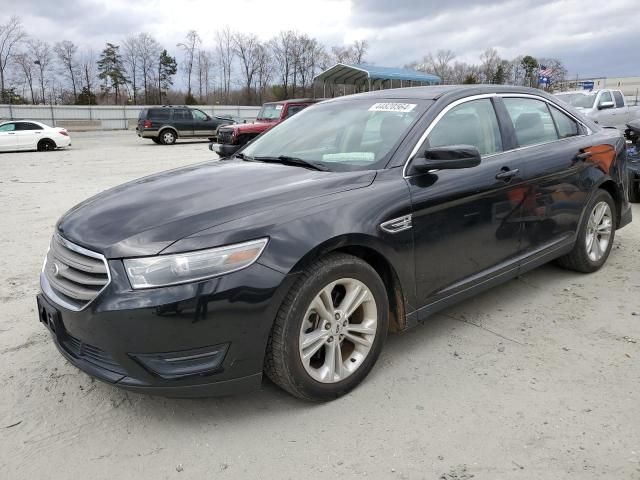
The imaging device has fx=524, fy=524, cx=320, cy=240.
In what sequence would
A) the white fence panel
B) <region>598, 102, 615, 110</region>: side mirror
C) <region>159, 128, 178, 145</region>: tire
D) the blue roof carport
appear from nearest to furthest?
1. <region>598, 102, 615, 110</region>: side mirror
2. <region>159, 128, 178, 145</region>: tire
3. the blue roof carport
4. the white fence panel

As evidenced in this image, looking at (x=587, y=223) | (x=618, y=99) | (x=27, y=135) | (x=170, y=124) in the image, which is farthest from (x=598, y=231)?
(x=170, y=124)

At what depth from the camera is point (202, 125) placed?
25.0 meters

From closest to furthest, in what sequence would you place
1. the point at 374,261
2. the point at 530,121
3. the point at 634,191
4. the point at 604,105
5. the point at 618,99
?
the point at 374,261 → the point at 530,121 → the point at 634,191 → the point at 604,105 → the point at 618,99

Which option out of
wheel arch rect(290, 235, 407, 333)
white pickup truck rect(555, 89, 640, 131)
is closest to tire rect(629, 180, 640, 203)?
wheel arch rect(290, 235, 407, 333)

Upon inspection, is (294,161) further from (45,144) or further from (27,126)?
(27,126)

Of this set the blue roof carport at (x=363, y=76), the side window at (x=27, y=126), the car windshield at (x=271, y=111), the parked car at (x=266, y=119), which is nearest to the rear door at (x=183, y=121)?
the side window at (x=27, y=126)

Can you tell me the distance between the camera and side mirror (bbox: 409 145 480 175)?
3.01m

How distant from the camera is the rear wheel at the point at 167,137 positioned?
23.8 m

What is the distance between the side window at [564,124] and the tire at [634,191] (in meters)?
4.06

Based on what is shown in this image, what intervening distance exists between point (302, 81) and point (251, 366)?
2851 inches

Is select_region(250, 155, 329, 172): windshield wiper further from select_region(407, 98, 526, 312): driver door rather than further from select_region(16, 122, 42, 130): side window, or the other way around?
select_region(16, 122, 42, 130): side window

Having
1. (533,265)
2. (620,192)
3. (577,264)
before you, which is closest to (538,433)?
(533,265)

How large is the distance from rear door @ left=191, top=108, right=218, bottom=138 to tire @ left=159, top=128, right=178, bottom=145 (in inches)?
46.4

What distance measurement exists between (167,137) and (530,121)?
860 inches
